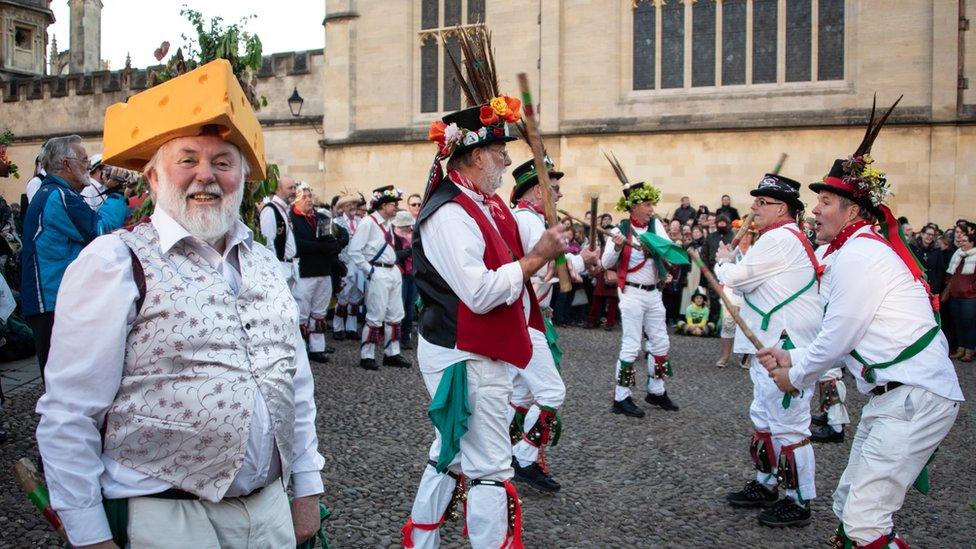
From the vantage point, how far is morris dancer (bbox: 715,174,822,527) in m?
5.42

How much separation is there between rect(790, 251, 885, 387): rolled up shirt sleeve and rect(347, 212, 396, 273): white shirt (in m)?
7.50

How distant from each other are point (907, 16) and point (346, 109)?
45.0ft

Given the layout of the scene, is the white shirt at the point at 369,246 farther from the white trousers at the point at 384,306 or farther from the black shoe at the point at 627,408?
the black shoe at the point at 627,408

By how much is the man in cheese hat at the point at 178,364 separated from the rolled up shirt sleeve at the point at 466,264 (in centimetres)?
127

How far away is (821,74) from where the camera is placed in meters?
18.6

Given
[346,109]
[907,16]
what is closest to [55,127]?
[346,109]

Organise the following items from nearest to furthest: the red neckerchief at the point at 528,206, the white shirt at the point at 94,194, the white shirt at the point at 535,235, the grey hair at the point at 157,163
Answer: the grey hair at the point at 157,163 → the white shirt at the point at 535,235 → the red neckerchief at the point at 528,206 → the white shirt at the point at 94,194

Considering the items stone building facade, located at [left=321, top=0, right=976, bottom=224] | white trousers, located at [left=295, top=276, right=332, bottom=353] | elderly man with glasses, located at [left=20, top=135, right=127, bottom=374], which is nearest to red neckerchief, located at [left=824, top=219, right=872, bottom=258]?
elderly man with glasses, located at [left=20, top=135, right=127, bottom=374]

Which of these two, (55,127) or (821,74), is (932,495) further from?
(55,127)

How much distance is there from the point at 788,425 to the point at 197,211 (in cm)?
433

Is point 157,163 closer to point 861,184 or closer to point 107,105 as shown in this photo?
point 861,184

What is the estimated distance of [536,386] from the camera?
5.76 m

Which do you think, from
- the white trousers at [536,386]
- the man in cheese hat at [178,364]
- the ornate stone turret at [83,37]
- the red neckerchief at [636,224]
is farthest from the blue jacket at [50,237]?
the ornate stone turret at [83,37]

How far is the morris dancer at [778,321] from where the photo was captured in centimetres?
542
